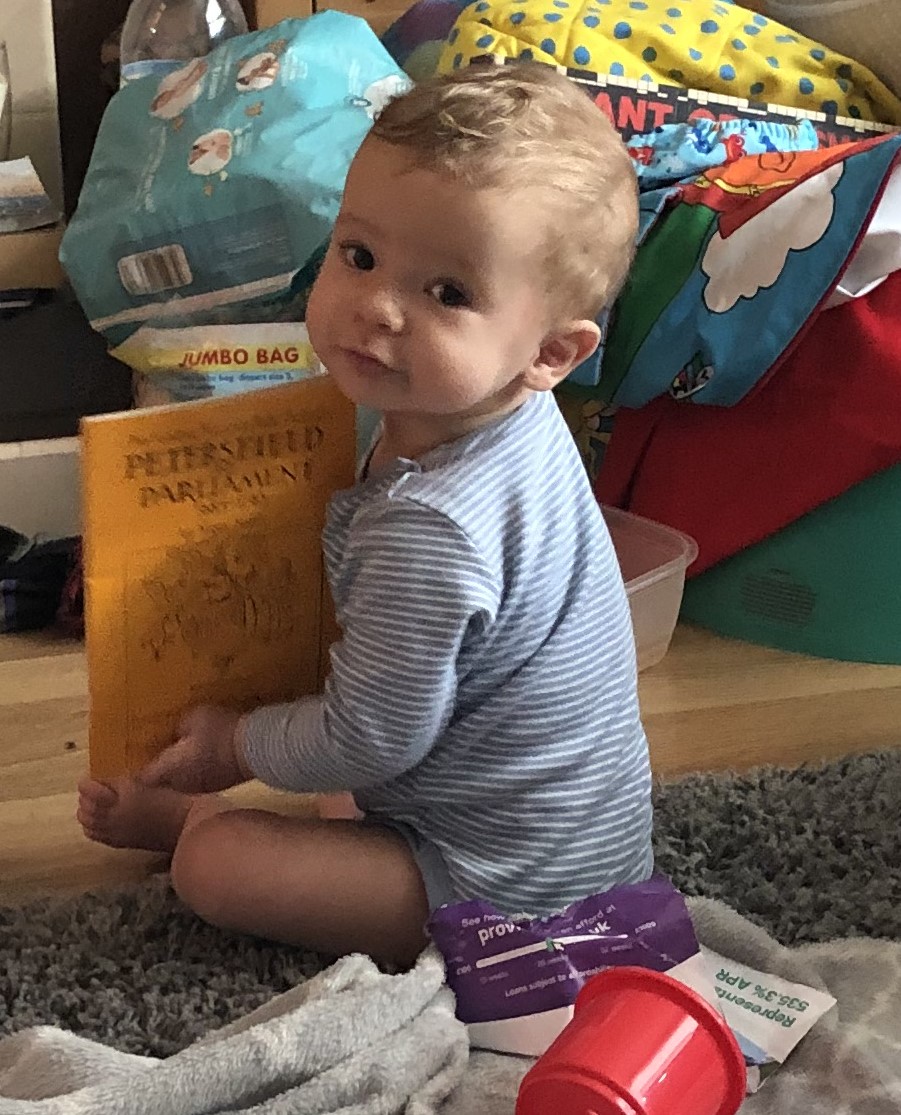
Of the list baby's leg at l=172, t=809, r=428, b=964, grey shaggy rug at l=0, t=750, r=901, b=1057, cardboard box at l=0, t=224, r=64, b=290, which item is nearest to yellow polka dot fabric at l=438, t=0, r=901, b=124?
cardboard box at l=0, t=224, r=64, b=290

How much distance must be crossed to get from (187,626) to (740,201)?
2.26 ft

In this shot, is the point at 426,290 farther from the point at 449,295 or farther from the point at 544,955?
the point at 544,955

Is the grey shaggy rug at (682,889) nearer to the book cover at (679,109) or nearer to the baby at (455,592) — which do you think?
the baby at (455,592)

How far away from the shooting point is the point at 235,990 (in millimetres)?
923

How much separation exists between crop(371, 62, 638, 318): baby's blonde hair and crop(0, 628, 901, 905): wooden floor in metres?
0.54

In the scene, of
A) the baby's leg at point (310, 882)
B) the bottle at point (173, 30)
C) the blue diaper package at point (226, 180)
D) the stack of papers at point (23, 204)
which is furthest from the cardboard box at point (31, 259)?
the baby's leg at point (310, 882)

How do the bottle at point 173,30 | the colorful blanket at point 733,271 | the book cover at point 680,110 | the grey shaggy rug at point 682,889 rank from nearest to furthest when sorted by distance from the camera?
the grey shaggy rug at point 682,889 → the colorful blanket at point 733,271 → the book cover at point 680,110 → the bottle at point 173,30

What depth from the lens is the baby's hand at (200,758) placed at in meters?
0.99

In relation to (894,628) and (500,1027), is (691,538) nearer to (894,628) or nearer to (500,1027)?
(894,628)

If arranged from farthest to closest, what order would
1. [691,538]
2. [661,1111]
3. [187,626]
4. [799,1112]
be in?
[691,538]
[187,626]
[799,1112]
[661,1111]

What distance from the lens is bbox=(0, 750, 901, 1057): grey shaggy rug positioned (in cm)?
89

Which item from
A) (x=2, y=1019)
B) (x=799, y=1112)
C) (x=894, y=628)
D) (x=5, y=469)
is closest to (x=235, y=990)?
(x=2, y=1019)

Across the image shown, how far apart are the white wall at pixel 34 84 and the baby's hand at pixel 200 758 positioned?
1.00 m

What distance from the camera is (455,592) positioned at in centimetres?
83
